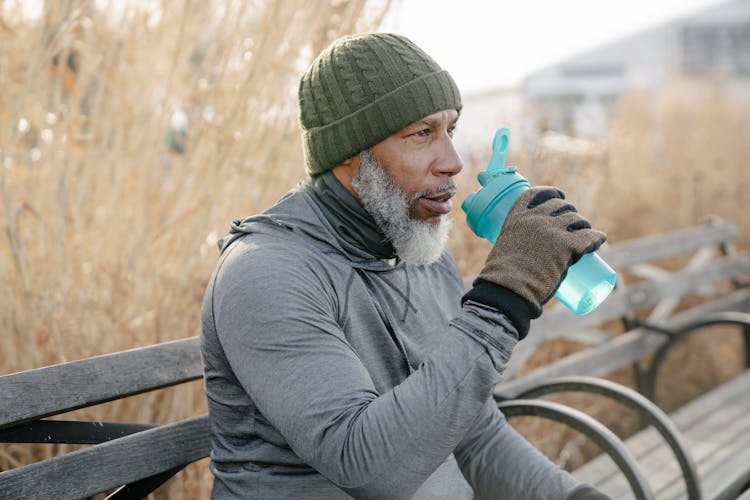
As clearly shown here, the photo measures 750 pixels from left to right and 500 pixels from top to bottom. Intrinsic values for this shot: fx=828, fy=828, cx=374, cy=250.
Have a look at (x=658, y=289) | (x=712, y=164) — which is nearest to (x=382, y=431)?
(x=658, y=289)

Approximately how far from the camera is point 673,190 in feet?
27.8

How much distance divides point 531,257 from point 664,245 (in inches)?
135

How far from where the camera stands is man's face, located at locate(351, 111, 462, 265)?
1.72m

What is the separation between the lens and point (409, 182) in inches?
68.1

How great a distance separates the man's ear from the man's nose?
0.58ft

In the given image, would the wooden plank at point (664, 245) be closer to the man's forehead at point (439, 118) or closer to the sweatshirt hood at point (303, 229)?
the man's forehead at point (439, 118)

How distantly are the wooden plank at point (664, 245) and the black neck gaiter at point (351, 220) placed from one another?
234 cm

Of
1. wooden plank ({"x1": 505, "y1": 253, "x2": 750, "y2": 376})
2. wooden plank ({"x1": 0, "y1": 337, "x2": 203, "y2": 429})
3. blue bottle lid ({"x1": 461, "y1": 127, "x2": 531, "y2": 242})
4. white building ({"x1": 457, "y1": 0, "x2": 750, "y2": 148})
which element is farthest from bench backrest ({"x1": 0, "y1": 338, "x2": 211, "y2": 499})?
white building ({"x1": 457, "y1": 0, "x2": 750, "y2": 148})

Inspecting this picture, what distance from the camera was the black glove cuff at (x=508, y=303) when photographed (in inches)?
55.2

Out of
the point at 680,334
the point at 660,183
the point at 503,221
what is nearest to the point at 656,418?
the point at 503,221

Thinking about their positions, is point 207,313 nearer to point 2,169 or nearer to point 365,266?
point 365,266

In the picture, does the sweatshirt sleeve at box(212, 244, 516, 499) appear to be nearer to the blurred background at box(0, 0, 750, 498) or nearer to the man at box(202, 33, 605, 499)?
the man at box(202, 33, 605, 499)

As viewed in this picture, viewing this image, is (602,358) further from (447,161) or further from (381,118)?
(381,118)

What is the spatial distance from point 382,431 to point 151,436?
2.52 feet
